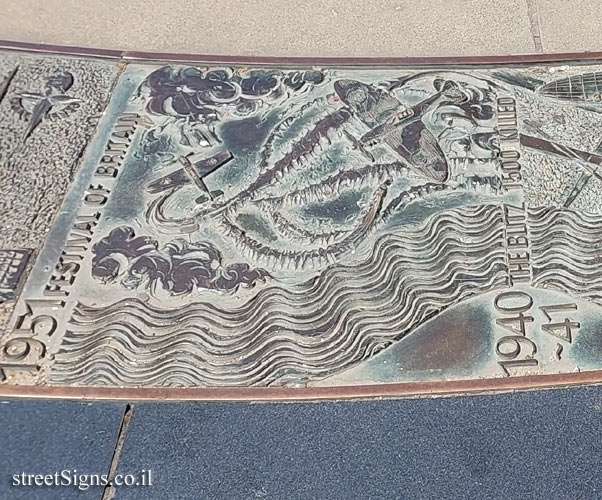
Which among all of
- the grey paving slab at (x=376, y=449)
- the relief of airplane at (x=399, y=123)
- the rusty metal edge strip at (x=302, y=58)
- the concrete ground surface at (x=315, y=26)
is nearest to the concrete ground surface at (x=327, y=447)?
the grey paving slab at (x=376, y=449)

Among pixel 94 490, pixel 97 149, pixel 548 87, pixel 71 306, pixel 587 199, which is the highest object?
pixel 548 87

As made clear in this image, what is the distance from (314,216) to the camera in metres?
3.32

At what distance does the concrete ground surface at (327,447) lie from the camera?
8.25 feet

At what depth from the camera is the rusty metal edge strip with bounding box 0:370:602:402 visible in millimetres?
2752

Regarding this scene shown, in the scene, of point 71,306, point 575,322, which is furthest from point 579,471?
point 71,306

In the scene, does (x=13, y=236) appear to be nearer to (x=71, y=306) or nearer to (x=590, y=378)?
(x=71, y=306)

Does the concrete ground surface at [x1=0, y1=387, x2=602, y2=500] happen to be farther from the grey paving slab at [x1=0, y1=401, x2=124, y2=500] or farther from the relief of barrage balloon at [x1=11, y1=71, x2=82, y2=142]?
the relief of barrage balloon at [x1=11, y1=71, x2=82, y2=142]

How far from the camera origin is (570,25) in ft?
14.5

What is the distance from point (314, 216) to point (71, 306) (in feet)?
3.53

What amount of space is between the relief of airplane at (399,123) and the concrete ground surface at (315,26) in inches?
18.9

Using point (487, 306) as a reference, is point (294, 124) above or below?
above

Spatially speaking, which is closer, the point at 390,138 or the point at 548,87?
the point at 390,138

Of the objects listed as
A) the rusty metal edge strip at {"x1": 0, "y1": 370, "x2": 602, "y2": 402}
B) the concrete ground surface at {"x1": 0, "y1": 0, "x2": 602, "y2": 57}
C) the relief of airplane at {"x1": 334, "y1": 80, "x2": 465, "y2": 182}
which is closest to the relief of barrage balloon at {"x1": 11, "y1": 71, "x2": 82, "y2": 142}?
the concrete ground surface at {"x1": 0, "y1": 0, "x2": 602, "y2": 57}

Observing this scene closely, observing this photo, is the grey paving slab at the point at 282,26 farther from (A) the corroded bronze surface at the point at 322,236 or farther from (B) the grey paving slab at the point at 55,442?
(B) the grey paving slab at the point at 55,442
